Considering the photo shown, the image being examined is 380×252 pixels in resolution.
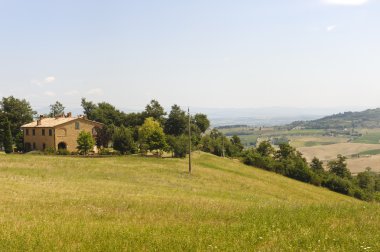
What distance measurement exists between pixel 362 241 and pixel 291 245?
214cm

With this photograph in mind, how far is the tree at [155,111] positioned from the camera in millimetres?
102562

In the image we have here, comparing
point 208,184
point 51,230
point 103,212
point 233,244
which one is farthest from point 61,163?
point 233,244

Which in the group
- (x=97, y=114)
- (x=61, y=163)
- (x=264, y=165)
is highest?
(x=97, y=114)

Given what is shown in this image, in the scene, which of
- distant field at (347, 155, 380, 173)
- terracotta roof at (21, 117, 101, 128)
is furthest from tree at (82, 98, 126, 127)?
distant field at (347, 155, 380, 173)

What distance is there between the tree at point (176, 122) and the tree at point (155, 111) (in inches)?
88.8

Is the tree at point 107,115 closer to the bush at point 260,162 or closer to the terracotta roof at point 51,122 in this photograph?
the terracotta roof at point 51,122

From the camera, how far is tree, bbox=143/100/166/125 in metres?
103

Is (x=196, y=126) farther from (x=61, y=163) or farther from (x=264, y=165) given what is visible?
(x=61, y=163)

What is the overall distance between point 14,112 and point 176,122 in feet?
143

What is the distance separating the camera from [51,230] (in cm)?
1211

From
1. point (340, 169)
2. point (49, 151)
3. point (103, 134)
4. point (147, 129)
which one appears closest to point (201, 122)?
point (103, 134)

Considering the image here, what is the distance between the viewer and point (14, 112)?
320ft

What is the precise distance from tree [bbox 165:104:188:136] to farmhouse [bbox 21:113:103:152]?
2533 centimetres

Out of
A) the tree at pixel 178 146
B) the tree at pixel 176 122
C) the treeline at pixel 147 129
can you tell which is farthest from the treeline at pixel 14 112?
the tree at pixel 178 146
